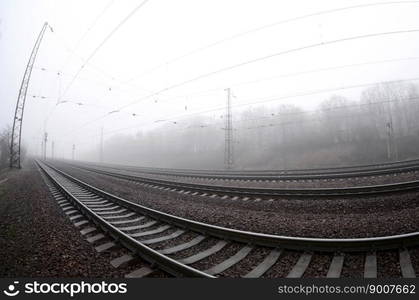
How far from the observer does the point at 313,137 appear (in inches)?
1892

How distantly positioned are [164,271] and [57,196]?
10.7 m

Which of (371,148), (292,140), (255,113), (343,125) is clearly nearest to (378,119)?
(343,125)

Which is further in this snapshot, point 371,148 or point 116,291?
point 371,148

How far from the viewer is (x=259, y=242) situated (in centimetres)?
517

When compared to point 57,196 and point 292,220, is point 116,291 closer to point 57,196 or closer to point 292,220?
point 292,220

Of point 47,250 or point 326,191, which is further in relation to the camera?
point 326,191

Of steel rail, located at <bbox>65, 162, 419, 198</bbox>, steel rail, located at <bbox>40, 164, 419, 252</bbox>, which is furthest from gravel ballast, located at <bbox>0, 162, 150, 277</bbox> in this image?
steel rail, located at <bbox>65, 162, 419, 198</bbox>

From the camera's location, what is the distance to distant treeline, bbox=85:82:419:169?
3731 centimetres

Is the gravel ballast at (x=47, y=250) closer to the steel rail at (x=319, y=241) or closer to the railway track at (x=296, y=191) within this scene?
the steel rail at (x=319, y=241)

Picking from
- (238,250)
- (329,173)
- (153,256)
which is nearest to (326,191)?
(238,250)

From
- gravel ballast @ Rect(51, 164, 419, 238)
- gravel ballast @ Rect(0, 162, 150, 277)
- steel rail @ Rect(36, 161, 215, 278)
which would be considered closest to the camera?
Answer: steel rail @ Rect(36, 161, 215, 278)

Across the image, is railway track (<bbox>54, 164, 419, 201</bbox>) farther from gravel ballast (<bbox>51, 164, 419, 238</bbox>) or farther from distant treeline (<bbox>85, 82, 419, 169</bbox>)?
distant treeline (<bbox>85, 82, 419, 169</bbox>)

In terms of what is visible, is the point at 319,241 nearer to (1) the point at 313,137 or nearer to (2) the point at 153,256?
(2) the point at 153,256

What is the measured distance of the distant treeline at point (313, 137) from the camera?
37312mm
